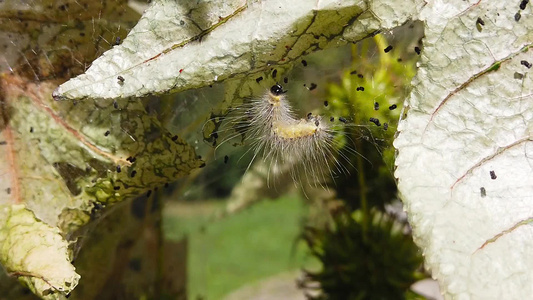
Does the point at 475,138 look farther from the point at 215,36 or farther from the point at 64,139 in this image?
the point at 64,139

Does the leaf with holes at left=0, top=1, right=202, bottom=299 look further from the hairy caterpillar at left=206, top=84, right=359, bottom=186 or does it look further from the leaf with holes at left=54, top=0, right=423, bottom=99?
the leaf with holes at left=54, top=0, right=423, bottom=99

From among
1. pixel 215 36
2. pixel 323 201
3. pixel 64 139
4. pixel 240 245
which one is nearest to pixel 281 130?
pixel 215 36

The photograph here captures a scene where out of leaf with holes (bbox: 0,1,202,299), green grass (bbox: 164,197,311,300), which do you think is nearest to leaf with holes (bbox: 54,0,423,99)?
leaf with holes (bbox: 0,1,202,299)


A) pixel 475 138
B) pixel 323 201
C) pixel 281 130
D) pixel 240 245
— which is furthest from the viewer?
pixel 240 245

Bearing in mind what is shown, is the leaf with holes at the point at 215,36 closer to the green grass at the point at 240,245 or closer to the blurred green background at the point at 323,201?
the blurred green background at the point at 323,201

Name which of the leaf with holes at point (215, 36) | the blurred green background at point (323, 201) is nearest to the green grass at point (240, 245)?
the blurred green background at point (323, 201)

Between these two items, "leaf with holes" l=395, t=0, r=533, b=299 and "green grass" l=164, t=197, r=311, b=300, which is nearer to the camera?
"leaf with holes" l=395, t=0, r=533, b=299
